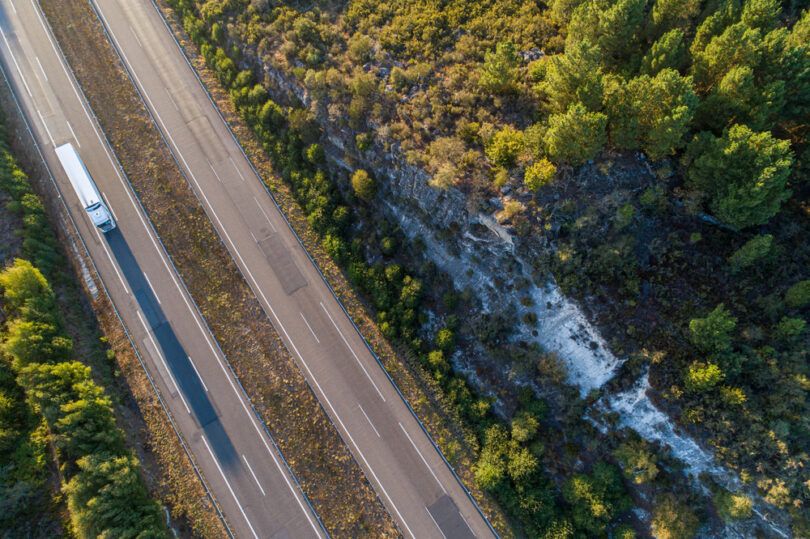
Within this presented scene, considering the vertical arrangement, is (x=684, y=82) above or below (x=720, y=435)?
above

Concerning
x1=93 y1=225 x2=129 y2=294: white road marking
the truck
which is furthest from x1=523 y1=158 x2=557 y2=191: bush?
the truck

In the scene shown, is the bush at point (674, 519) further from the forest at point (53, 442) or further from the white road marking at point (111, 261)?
the white road marking at point (111, 261)

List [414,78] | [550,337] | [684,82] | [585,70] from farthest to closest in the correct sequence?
[414,78], [550,337], [585,70], [684,82]

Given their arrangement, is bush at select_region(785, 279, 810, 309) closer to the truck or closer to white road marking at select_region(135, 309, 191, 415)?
white road marking at select_region(135, 309, 191, 415)

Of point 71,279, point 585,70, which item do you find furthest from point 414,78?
point 71,279

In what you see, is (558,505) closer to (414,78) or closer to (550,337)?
(550,337)

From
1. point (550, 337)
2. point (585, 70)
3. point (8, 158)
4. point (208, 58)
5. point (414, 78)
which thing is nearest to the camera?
point (585, 70)

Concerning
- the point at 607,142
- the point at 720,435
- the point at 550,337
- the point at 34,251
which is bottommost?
the point at 720,435
